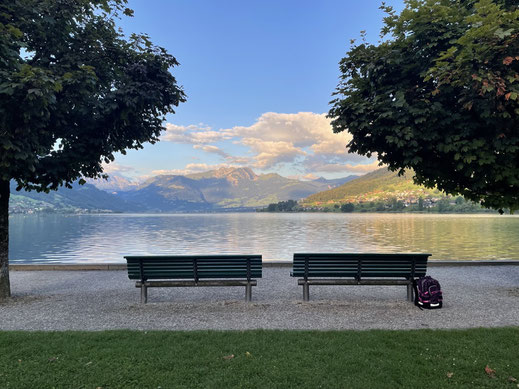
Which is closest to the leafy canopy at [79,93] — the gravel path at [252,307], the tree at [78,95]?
the tree at [78,95]

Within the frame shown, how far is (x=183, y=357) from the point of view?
507 centimetres

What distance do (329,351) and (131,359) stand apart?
10.0 ft

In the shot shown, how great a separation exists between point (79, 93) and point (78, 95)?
0.07 m

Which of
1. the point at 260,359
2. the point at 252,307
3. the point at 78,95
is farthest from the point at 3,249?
the point at 260,359

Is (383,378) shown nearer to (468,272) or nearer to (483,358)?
(483,358)

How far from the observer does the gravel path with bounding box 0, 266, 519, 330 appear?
707 cm

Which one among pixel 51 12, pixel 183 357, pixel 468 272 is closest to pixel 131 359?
pixel 183 357

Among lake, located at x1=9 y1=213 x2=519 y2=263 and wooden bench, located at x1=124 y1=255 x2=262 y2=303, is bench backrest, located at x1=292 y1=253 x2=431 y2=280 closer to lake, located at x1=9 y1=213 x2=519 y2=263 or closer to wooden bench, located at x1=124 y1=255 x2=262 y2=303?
wooden bench, located at x1=124 y1=255 x2=262 y2=303

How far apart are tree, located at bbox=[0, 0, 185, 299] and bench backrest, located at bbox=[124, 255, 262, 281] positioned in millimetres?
3583

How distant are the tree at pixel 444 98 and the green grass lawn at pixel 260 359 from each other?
163 inches

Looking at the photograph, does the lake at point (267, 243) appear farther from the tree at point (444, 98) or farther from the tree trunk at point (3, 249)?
the tree at point (444, 98)

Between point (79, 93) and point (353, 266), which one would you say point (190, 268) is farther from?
point (79, 93)

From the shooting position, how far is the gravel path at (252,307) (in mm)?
7066

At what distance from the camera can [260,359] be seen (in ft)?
16.3
